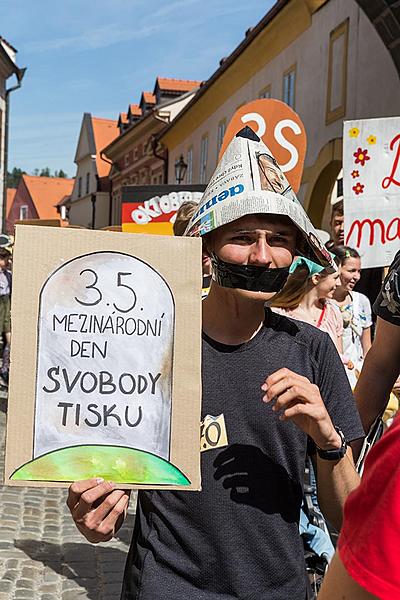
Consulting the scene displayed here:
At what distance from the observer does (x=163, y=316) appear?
1.72 metres

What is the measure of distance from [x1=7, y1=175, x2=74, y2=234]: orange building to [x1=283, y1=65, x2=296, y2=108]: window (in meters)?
50.2

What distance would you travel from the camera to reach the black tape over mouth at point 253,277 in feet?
5.99

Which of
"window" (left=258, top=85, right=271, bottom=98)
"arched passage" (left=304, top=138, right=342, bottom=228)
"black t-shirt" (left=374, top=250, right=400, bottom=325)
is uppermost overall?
"window" (left=258, top=85, right=271, bottom=98)

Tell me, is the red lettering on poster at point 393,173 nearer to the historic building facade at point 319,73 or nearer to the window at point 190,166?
the historic building facade at point 319,73

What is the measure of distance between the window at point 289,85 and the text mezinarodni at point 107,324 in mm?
16416

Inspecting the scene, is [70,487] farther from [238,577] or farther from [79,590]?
[79,590]

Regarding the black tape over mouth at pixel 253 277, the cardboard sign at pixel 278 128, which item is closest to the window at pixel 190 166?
the cardboard sign at pixel 278 128

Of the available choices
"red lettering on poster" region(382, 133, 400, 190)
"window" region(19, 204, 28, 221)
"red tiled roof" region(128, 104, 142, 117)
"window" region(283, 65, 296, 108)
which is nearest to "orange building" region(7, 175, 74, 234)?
"window" region(19, 204, 28, 221)

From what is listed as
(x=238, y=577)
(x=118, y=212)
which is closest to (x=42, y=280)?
(x=238, y=577)

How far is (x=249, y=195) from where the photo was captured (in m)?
1.83

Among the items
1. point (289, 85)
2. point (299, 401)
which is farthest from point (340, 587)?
point (289, 85)

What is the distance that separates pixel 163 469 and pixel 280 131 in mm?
3305

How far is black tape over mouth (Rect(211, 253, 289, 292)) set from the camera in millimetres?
1827

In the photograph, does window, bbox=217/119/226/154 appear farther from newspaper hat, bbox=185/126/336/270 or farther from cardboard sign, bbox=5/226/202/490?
cardboard sign, bbox=5/226/202/490
